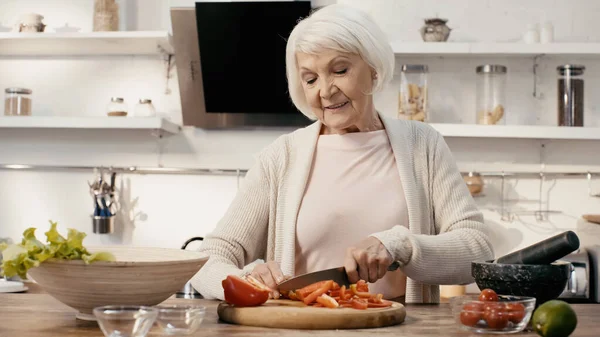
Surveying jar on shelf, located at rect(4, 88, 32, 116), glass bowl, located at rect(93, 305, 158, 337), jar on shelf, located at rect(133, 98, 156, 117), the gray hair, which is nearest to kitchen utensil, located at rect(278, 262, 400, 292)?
glass bowl, located at rect(93, 305, 158, 337)

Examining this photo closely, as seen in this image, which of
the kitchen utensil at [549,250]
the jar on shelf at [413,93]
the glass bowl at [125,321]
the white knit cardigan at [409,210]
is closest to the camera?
the glass bowl at [125,321]

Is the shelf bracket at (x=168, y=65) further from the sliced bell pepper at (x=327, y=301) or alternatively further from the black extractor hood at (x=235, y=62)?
the sliced bell pepper at (x=327, y=301)

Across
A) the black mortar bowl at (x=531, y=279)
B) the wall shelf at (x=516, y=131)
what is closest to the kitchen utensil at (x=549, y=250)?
the black mortar bowl at (x=531, y=279)

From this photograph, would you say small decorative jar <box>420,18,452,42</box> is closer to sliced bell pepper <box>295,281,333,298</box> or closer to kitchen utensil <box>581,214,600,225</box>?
kitchen utensil <box>581,214,600,225</box>

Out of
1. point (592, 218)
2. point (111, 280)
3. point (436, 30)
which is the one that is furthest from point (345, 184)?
point (592, 218)

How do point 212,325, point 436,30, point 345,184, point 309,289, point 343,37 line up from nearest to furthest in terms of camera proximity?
point 212,325, point 309,289, point 343,37, point 345,184, point 436,30

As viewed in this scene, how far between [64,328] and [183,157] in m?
2.56

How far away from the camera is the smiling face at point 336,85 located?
201 centimetres

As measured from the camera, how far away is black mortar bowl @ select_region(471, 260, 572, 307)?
1.45 meters

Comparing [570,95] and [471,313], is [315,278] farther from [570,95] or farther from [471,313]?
[570,95]

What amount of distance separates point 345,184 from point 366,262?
44cm

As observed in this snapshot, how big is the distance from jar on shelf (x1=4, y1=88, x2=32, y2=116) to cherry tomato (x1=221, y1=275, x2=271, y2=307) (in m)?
2.65

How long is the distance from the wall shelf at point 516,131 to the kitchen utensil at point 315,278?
1924 millimetres

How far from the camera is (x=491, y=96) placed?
3.64m
